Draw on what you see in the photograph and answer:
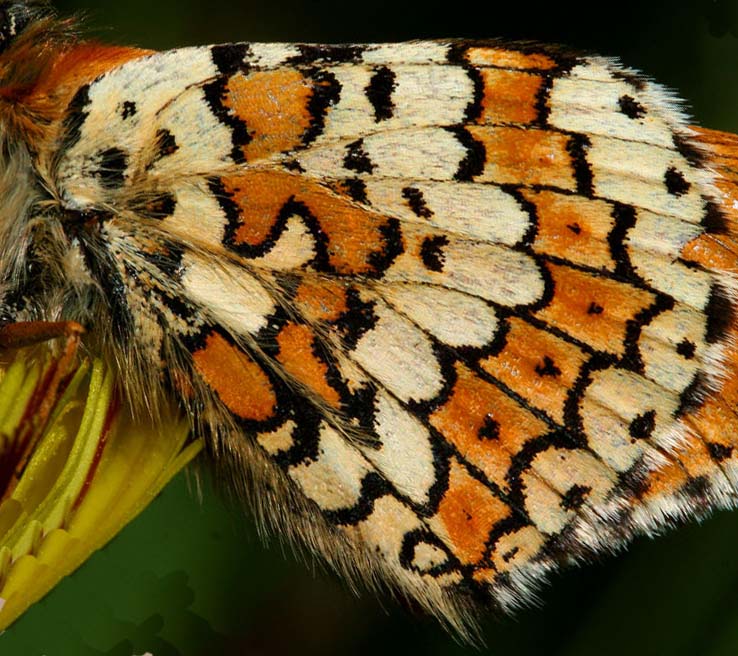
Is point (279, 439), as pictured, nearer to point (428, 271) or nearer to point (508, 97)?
point (428, 271)

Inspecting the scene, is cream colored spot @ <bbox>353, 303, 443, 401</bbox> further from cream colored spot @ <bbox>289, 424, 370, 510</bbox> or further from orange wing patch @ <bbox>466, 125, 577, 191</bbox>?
orange wing patch @ <bbox>466, 125, 577, 191</bbox>

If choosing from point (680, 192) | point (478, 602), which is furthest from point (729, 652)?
point (680, 192)

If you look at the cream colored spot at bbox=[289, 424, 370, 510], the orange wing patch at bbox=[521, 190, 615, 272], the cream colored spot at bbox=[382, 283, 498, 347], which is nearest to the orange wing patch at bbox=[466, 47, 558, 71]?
the orange wing patch at bbox=[521, 190, 615, 272]

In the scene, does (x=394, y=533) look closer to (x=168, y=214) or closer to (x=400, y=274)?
(x=400, y=274)

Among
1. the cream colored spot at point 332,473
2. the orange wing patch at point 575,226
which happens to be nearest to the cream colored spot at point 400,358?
the cream colored spot at point 332,473

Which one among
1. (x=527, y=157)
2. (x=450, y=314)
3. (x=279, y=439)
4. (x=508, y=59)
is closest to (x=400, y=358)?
(x=450, y=314)
